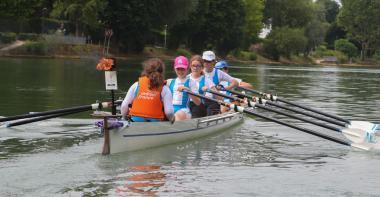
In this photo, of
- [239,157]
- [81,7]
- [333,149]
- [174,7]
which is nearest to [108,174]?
[239,157]

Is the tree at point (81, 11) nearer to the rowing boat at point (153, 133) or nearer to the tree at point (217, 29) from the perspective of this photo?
the tree at point (217, 29)

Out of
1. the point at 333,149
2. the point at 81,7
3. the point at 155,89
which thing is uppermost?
the point at 81,7

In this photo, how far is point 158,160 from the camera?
11602mm

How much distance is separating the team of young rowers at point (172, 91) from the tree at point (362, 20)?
102 meters

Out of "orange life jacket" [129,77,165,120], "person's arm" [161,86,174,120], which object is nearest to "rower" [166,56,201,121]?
"person's arm" [161,86,174,120]

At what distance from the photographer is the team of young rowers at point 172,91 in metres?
11.4

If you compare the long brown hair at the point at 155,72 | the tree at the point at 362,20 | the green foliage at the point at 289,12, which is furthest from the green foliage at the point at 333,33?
the long brown hair at the point at 155,72

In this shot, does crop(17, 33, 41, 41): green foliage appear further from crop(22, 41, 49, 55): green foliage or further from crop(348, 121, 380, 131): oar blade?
crop(348, 121, 380, 131): oar blade

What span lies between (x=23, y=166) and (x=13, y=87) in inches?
598

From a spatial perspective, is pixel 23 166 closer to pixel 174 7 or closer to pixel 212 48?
pixel 174 7

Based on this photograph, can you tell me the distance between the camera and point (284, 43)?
100750 millimetres

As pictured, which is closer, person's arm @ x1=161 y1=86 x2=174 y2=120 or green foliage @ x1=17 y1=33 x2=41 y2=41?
person's arm @ x1=161 y1=86 x2=174 y2=120

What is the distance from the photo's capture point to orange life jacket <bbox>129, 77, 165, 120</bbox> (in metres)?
11.4

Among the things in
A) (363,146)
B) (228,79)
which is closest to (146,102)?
(363,146)
